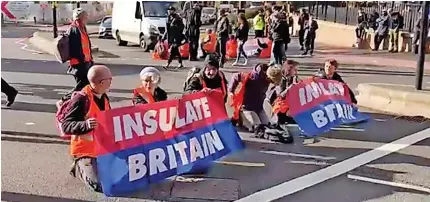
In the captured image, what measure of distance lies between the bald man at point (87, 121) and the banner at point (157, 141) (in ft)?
0.50

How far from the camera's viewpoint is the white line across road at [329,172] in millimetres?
6442

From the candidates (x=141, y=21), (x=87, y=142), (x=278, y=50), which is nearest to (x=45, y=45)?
(x=141, y=21)

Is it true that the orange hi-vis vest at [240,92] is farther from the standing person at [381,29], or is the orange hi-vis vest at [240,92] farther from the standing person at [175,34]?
the standing person at [381,29]

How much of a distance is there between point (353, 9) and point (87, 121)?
1000 inches

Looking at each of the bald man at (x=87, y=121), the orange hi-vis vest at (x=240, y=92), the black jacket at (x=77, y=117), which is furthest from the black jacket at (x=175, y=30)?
the black jacket at (x=77, y=117)

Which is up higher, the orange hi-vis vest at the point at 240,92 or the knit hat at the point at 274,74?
the knit hat at the point at 274,74

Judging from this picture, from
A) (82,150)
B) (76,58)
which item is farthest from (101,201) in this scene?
(76,58)

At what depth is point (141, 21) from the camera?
24.3 meters

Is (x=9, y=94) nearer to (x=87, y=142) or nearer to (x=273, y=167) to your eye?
(x=87, y=142)

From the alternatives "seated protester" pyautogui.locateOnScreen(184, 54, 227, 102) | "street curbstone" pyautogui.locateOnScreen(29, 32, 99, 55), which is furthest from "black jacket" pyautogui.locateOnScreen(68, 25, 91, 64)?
"street curbstone" pyautogui.locateOnScreen(29, 32, 99, 55)

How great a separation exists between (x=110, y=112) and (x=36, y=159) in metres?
1.70

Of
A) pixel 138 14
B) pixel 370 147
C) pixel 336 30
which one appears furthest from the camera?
pixel 336 30

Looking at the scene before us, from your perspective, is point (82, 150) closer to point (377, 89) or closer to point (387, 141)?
point (387, 141)

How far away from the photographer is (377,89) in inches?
471
